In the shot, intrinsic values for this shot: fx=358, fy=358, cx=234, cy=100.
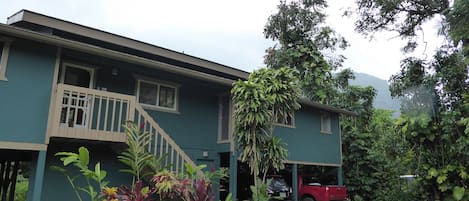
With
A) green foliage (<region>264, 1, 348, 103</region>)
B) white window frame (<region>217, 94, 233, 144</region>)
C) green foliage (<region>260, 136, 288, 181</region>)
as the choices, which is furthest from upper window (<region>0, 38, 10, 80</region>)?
green foliage (<region>264, 1, 348, 103</region>)

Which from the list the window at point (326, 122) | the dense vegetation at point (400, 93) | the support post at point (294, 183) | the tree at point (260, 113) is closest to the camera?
the tree at point (260, 113)

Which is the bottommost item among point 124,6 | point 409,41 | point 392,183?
point 392,183

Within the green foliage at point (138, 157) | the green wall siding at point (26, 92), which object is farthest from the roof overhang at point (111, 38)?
the green foliage at point (138, 157)

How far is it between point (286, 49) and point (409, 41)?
7055 millimetres

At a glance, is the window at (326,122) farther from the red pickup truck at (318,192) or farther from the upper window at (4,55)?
the upper window at (4,55)

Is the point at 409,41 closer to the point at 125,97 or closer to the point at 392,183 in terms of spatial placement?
the point at 392,183

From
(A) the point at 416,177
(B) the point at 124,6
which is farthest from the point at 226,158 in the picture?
(B) the point at 124,6

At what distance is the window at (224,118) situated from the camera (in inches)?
428

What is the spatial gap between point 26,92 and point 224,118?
18.2 feet

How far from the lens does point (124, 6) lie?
741 inches

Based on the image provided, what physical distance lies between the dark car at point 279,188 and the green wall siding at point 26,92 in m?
7.64

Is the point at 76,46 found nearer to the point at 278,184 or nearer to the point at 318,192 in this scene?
the point at 278,184

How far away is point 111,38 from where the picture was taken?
33.2ft

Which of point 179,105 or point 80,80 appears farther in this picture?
point 179,105
